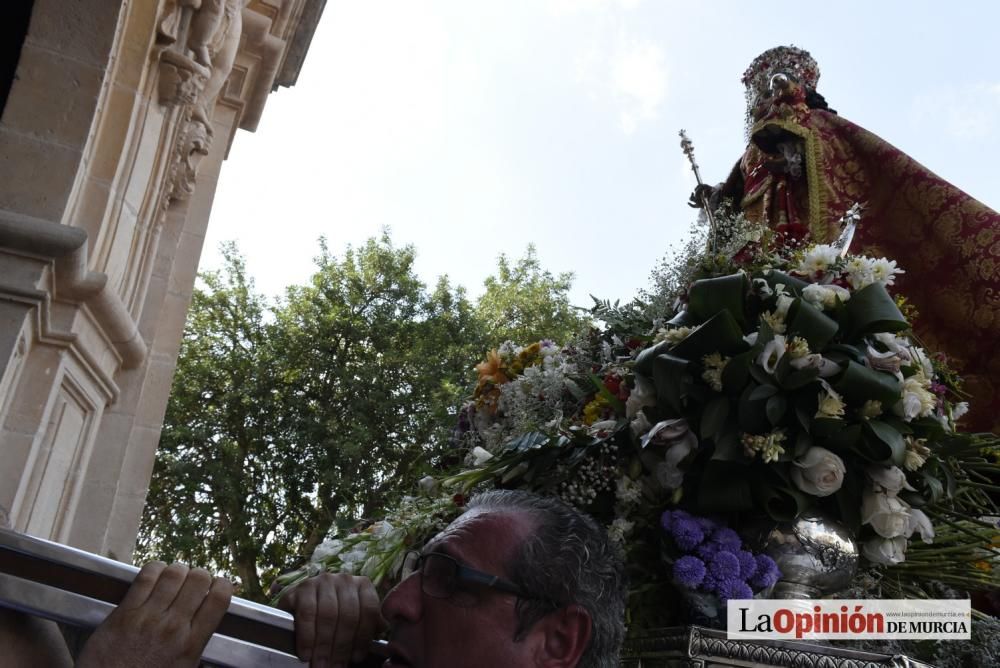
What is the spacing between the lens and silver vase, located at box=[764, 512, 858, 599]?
1.69m

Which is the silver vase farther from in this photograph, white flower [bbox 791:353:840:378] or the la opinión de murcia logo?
white flower [bbox 791:353:840:378]

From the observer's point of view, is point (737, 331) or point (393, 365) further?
point (393, 365)

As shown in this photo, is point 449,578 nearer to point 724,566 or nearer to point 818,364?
point 724,566

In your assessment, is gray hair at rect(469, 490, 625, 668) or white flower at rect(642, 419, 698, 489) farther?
white flower at rect(642, 419, 698, 489)

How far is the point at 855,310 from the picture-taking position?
1924 mm

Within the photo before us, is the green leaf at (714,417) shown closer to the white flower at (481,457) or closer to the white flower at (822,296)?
the white flower at (822,296)

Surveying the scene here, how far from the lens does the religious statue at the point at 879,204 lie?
136 inches

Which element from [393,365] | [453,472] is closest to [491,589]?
[453,472]

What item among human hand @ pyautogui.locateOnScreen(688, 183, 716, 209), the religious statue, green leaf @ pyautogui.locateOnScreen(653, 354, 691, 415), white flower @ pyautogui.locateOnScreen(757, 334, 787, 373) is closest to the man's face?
green leaf @ pyautogui.locateOnScreen(653, 354, 691, 415)

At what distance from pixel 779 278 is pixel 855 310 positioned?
18 centimetres

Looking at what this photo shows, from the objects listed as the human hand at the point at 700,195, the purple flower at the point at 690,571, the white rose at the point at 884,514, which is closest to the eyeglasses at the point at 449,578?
the purple flower at the point at 690,571

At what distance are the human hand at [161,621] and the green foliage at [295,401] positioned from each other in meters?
11.5

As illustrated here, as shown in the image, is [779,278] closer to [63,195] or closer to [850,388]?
[850,388]

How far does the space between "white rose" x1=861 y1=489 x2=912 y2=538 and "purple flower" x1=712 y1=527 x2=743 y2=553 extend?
30 centimetres
